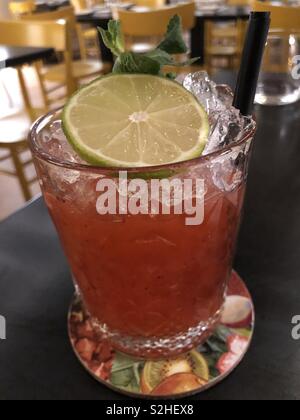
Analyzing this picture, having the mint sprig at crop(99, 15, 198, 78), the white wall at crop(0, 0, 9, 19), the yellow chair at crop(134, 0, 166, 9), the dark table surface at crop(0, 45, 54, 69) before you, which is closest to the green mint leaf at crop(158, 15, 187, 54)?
the mint sprig at crop(99, 15, 198, 78)

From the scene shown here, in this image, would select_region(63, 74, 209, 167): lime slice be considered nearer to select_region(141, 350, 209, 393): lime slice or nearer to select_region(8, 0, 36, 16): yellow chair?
select_region(141, 350, 209, 393): lime slice

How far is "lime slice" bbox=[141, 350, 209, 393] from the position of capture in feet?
1.61

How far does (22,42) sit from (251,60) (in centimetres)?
222

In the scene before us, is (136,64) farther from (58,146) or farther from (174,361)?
(174,361)

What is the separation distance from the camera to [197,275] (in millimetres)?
492

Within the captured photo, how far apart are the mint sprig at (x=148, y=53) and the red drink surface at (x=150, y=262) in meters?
0.15

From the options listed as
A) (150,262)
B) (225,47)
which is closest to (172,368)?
(150,262)

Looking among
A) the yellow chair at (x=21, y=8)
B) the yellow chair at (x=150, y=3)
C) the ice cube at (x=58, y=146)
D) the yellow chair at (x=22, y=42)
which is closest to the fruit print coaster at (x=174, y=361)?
the ice cube at (x=58, y=146)

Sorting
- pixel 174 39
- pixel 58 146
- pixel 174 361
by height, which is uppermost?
pixel 174 39

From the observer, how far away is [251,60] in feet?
1.40

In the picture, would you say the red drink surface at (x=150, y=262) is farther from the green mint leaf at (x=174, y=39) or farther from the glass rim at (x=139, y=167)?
the green mint leaf at (x=174, y=39)

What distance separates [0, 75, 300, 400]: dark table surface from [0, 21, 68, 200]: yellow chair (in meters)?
1.24

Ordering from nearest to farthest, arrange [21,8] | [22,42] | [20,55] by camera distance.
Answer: [20,55], [22,42], [21,8]

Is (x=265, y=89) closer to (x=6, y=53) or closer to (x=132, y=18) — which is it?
(x=6, y=53)
